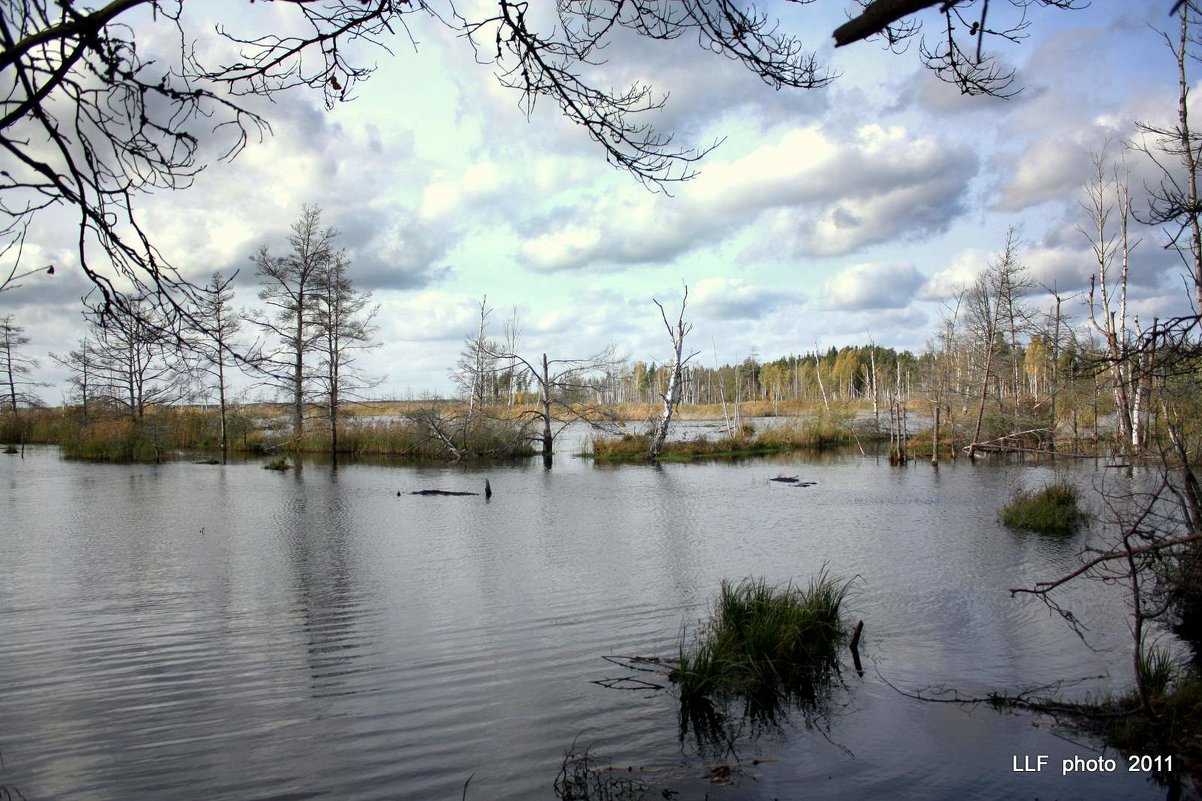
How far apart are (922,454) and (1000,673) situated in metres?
34.3

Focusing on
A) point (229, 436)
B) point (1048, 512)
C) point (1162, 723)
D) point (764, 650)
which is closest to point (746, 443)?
point (1048, 512)

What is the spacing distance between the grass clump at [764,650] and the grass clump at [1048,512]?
1056 centimetres

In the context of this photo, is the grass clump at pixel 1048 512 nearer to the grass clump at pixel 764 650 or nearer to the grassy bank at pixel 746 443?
the grass clump at pixel 764 650

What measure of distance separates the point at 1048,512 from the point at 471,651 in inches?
566

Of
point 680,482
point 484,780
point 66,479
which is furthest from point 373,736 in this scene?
point 66,479

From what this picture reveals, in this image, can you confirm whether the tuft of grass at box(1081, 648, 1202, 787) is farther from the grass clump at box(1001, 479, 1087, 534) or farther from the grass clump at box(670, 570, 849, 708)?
the grass clump at box(1001, 479, 1087, 534)

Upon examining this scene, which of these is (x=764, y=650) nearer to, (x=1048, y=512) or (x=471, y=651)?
(x=471, y=651)

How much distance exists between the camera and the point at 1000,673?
317 inches

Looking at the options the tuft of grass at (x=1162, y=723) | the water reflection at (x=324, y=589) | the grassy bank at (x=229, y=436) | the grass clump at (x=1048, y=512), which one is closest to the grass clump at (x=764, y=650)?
the tuft of grass at (x=1162, y=723)

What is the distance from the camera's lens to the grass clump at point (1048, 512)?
17.4 m

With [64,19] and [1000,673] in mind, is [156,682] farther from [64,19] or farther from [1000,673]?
[1000,673]

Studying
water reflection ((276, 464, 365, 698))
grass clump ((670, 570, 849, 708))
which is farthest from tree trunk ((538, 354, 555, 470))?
grass clump ((670, 570, 849, 708))

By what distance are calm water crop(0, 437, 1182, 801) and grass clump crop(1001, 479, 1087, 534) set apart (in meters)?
0.60

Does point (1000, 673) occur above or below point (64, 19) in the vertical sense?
below
